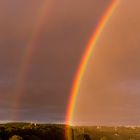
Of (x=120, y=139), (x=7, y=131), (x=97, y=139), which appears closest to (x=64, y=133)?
(x=7, y=131)

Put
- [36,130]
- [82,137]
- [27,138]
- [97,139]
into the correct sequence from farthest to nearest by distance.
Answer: [97,139] < [82,137] < [36,130] < [27,138]

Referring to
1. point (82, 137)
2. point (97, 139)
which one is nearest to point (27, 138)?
point (82, 137)

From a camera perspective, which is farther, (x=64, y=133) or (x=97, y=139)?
(x=97, y=139)

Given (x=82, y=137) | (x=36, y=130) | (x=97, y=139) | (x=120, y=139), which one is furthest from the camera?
(x=120, y=139)

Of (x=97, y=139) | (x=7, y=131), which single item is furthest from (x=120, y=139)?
(x=7, y=131)

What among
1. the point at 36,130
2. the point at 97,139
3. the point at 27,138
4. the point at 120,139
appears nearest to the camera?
the point at 27,138

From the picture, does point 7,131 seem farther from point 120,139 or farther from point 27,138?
point 120,139

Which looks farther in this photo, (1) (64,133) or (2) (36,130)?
(1) (64,133)

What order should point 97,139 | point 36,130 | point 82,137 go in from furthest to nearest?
point 97,139 < point 82,137 < point 36,130

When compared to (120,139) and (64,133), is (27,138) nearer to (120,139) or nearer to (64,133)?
(64,133)
